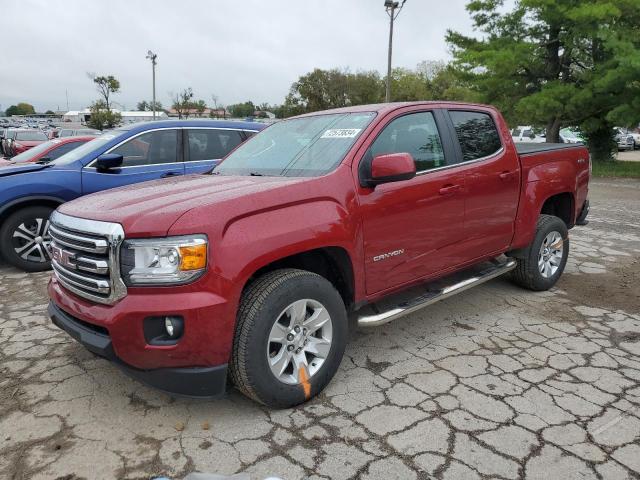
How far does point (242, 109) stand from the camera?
8500 cm

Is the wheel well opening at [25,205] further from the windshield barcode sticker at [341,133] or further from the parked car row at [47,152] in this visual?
the windshield barcode sticker at [341,133]

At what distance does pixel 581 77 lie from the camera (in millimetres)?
16188

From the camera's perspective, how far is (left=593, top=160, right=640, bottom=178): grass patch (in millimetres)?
17297

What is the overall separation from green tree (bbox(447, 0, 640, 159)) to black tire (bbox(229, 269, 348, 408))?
13890 millimetres

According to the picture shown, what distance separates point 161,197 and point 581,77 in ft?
55.7

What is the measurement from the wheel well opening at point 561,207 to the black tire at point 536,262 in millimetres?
306

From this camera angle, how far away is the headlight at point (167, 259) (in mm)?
2510

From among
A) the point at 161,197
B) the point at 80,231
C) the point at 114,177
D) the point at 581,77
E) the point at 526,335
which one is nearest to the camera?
the point at 80,231

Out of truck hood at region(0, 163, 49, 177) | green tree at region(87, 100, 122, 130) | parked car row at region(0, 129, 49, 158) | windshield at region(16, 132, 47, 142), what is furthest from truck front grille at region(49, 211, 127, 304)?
green tree at region(87, 100, 122, 130)

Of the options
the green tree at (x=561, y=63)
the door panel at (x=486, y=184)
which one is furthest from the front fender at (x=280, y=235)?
the green tree at (x=561, y=63)

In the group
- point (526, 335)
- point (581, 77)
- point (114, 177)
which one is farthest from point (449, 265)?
point (581, 77)

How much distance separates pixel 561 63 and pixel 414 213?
675 inches

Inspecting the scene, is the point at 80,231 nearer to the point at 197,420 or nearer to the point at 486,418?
the point at 197,420

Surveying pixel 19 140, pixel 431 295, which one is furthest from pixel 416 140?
pixel 19 140
